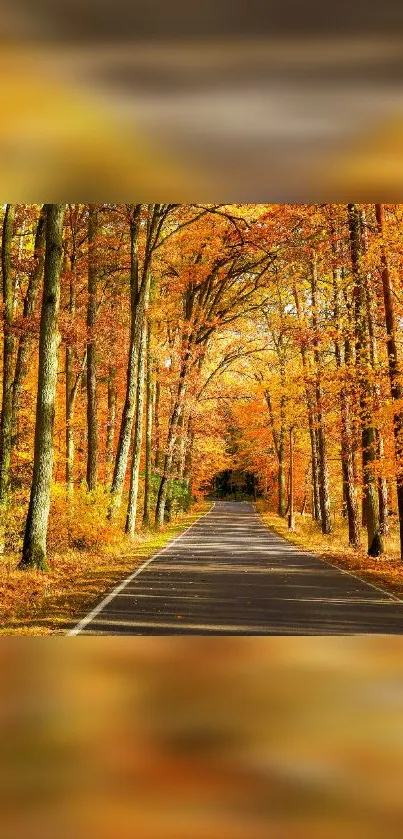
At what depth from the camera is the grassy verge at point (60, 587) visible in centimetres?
1108

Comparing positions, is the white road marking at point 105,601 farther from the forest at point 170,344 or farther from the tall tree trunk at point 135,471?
the tall tree trunk at point 135,471

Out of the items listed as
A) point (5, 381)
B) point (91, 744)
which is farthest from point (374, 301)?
point (91, 744)

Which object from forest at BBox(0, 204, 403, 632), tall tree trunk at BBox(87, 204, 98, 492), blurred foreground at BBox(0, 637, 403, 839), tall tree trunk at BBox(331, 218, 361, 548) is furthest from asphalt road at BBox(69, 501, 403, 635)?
tall tree trunk at BBox(331, 218, 361, 548)

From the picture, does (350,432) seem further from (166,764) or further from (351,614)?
(166,764)

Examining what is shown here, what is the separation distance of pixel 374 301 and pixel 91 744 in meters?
19.0

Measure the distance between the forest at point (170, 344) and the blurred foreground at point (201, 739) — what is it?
493 centimetres

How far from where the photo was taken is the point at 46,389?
16.6m

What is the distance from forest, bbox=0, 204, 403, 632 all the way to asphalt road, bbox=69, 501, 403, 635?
1.93m

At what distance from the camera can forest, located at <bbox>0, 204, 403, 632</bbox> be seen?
1792 cm

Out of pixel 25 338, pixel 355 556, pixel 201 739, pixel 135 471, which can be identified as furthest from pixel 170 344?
pixel 201 739

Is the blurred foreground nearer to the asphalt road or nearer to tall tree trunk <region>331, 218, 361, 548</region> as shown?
the asphalt road

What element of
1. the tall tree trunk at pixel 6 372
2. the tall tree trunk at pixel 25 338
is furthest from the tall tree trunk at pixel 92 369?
the tall tree trunk at pixel 6 372

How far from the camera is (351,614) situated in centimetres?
1235

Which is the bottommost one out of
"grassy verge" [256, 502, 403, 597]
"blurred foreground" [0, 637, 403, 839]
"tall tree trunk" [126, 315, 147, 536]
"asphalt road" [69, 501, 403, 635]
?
"blurred foreground" [0, 637, 403, 839]
